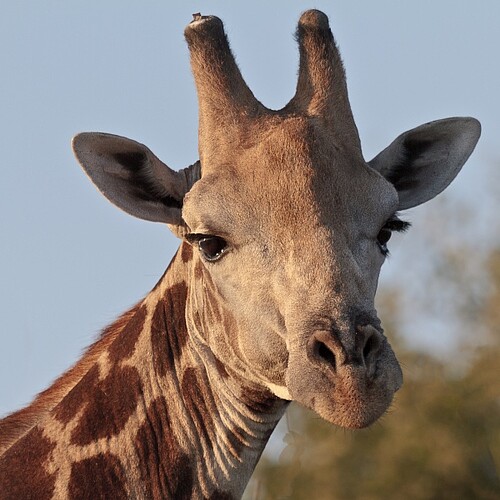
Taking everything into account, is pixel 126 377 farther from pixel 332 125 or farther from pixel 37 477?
pixel 332 125

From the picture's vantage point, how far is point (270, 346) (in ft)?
36.2

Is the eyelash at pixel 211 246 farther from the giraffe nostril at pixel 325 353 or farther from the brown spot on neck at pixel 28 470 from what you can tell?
the brown spot on neck at pixel 28 470

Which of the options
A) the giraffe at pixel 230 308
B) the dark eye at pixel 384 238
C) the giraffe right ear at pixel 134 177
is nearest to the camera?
the giraffe at pixel 230 308

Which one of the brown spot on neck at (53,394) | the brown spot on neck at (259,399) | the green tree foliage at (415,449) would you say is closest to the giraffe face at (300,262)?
the brown spot on neck at (259,399)

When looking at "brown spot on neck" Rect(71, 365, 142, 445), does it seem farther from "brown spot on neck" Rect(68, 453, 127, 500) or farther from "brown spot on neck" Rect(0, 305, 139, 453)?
"brown spot on neck" Rect(0, 305, 139, 453)

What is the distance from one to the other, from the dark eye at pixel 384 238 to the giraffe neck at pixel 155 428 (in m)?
1.37

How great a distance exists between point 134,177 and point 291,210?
155cm

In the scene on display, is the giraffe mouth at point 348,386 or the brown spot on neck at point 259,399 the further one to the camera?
the brown spot on neck at point 259,399

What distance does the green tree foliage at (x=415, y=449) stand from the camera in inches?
1433

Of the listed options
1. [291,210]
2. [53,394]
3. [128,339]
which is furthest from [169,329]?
[291,210]

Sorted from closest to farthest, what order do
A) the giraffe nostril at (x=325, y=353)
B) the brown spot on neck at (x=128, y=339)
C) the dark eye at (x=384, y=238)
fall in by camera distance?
the giraffe nostril at (x=325, y=353) < the dark eye at (x=384, y=238) < the brown spot on neck at (x=128, y=339)

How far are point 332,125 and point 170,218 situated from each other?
1420 millimetres

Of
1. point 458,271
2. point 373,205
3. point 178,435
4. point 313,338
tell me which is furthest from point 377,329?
point 458,271

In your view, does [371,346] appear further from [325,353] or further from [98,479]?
[98,479]
